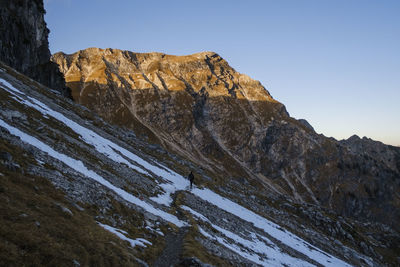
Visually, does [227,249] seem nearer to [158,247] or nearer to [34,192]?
[158,247]

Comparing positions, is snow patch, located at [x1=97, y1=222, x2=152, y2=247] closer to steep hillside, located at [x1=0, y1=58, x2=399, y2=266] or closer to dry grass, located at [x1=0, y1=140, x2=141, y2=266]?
steep hillside, located at [x1=0, y1=58, x2=399, y2=266]

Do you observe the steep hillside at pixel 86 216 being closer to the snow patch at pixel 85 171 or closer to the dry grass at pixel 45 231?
the dry grass at pixel 45 231

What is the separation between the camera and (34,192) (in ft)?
54.7

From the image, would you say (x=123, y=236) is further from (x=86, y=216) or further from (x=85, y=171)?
(x=85, y=171)

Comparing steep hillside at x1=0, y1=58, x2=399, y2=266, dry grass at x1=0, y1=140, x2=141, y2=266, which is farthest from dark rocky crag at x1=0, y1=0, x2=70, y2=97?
dry grass at x1=0, y1=140, x2=141, y2=266

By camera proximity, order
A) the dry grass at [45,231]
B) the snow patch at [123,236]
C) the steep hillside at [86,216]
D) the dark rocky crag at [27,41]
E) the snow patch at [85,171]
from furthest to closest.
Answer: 1. the dark rocky crag at [27,41]
2. the snow patch at [85,171]
3. the snow patch at [123,236]
4. the steep hillside at [86,216]
5. the dry grass at [45,231]

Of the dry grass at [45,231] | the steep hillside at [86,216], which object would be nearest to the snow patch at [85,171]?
the steep hillside at [86,216]

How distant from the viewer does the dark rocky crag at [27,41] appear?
81062 mm

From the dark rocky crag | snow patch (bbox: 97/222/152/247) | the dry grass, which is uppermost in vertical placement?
the dark rocky crag

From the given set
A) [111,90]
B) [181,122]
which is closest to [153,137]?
[181,122]

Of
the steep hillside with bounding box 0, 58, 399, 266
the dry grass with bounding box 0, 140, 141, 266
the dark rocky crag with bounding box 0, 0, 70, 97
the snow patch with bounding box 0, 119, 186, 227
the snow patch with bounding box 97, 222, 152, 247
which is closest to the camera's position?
the dry grass with bounding box 0, 140, 141, 266

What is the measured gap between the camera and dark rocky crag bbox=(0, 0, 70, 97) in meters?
81.1

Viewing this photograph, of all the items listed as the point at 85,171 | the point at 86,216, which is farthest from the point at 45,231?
the point at 85,171

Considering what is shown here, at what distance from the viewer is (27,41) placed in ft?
297
